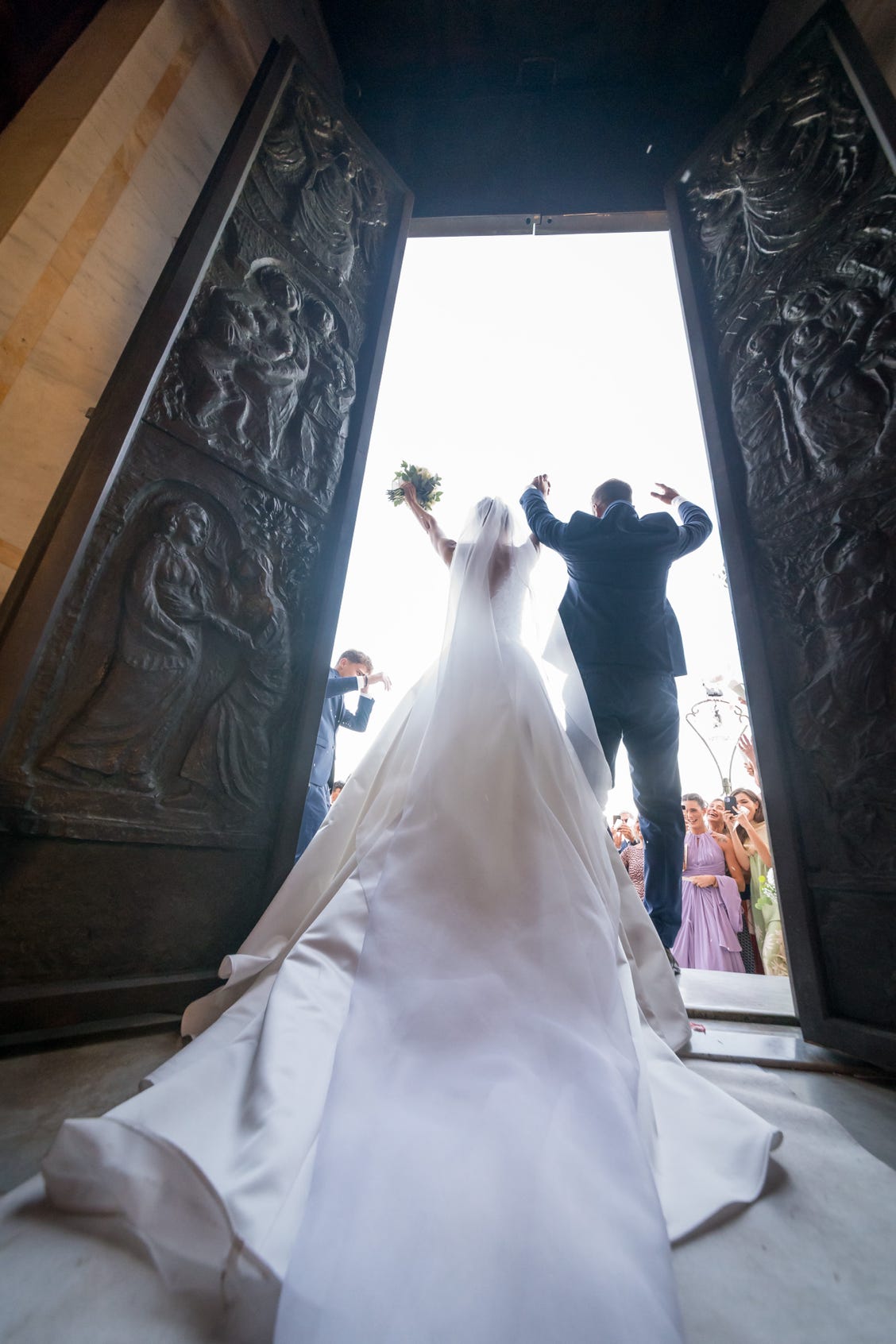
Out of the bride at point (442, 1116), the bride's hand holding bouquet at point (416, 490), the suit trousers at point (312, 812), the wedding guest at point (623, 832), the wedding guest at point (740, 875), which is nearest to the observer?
the bride at point (442, 1116)

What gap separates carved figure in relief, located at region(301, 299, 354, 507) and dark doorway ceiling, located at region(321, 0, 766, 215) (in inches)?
119

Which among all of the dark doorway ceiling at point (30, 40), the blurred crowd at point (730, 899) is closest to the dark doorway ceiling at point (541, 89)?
the dark doorway ceiling at point (30, 40)

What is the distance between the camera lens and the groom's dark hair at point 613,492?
3057 millimetres

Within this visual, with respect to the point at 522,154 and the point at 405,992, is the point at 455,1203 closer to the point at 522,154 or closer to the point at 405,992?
the point at 405,992

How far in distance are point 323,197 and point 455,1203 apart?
169 inches

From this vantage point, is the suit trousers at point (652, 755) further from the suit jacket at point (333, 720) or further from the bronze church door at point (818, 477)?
the suit jacket at point (333, 720)

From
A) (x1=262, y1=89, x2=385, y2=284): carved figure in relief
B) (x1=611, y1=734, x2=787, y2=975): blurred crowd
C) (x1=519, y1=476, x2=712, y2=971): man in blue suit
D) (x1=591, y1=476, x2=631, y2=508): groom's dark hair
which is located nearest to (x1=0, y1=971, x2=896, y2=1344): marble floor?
(x1=519, y1=476, x2=712, y2=971): man in blue suit

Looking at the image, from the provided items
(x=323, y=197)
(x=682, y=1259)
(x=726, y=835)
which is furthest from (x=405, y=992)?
(x=726, y=835)

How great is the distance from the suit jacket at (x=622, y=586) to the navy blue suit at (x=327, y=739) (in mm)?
1475

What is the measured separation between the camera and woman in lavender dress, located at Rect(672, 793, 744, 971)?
14.3 ft

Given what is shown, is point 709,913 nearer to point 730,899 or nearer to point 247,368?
point 730,899

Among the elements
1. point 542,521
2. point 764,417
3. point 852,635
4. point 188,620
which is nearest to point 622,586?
point 542,521

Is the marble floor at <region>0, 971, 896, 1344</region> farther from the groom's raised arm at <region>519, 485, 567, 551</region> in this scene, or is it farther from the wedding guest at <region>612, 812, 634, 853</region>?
the wedding guest at <region>612, 812, 634, 853</region>

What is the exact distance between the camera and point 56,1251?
0.68 m
